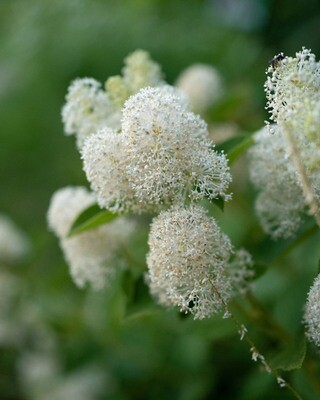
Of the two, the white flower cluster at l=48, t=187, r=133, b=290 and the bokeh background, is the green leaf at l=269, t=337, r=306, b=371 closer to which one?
the bokeh background

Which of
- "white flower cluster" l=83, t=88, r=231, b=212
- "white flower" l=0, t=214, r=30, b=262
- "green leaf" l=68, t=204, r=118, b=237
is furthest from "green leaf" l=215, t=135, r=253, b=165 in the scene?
"white flower" l=0, t=214, r=30, b=262

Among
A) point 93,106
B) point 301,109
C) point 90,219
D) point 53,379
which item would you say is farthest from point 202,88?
point 53,379

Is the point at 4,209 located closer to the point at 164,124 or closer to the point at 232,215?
the point at 232,215

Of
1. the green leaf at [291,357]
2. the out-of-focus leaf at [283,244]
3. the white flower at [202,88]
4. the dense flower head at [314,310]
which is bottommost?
the green leaf at [291,357]

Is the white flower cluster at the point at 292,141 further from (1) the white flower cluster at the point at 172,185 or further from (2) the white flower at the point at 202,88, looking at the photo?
(2) the white flower at the point at 202,88

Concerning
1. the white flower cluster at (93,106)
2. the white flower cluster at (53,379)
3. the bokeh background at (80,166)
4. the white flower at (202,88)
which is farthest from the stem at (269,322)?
the white flower cluster at (53,379)

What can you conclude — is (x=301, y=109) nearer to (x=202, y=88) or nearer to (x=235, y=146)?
(x=235, y=146)
